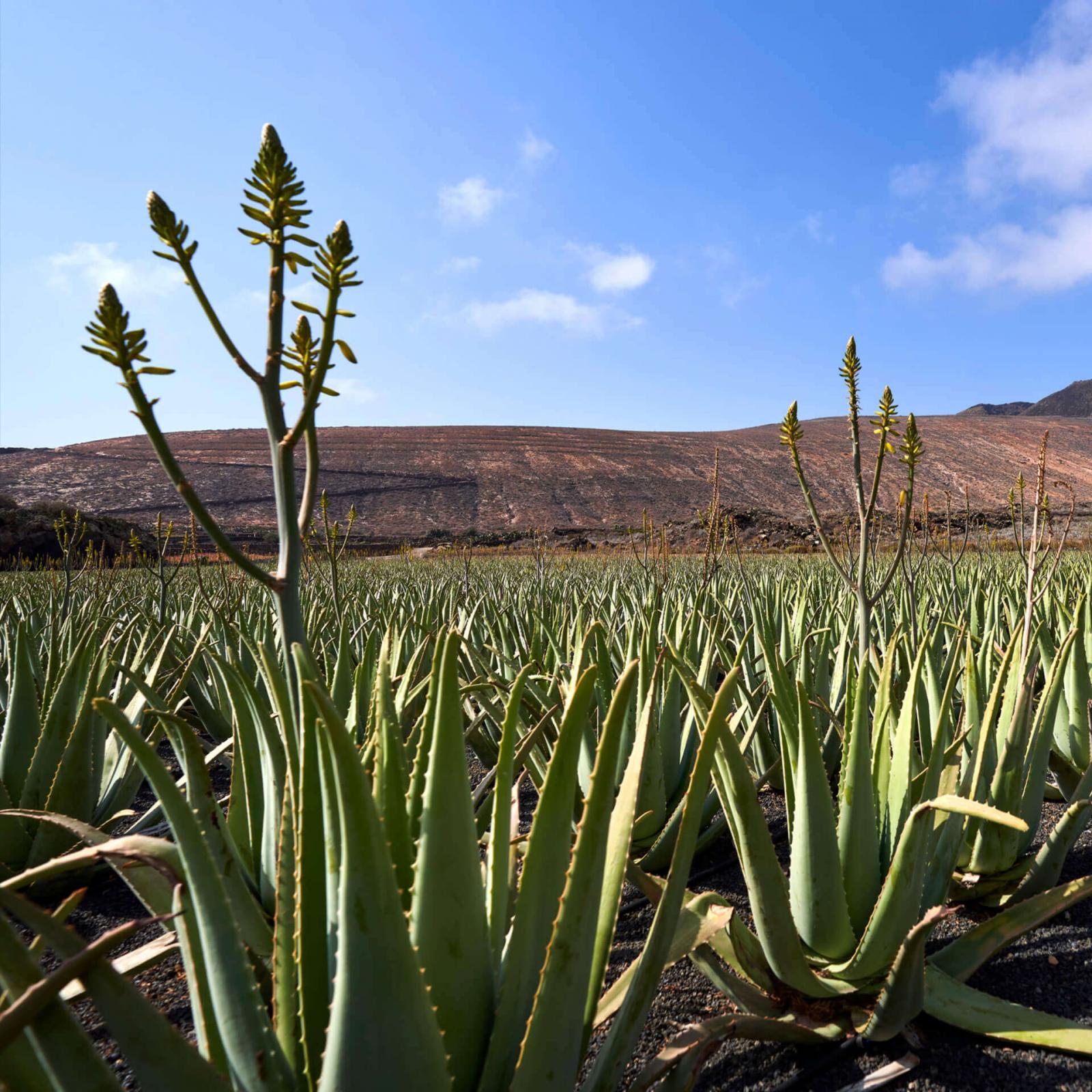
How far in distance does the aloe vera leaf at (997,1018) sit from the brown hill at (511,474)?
28.1 meters

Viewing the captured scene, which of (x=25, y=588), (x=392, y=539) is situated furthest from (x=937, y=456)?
(x=25, y=588)

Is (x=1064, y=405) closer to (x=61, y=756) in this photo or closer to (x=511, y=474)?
(x=511, y=474)

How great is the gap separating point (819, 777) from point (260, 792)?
1036mm

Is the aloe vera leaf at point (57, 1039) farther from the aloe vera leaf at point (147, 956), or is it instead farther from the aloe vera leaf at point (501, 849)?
the aloe vera leaf at point (147, 956)

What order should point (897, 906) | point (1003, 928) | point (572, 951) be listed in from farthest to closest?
point (1003, 928) → point (897, 906) → point (572, 951)

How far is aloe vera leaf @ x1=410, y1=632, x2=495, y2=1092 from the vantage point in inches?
30.0

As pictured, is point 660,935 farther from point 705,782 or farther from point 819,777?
point 819,777

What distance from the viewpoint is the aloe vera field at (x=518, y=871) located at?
66cm

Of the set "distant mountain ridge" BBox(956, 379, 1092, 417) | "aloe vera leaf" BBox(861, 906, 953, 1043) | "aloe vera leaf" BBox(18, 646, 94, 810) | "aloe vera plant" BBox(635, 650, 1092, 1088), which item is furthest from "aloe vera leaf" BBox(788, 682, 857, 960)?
"distant mountain ridge" BBox(956, 379, 1092, 417)

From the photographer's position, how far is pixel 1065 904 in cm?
115

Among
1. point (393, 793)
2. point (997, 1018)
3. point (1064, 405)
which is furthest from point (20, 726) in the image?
point (1064, 405)

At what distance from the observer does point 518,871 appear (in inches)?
47.7

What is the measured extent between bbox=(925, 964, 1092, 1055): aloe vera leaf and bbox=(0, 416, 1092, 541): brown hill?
2808 centimetres

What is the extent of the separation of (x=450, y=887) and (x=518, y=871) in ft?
1.57
